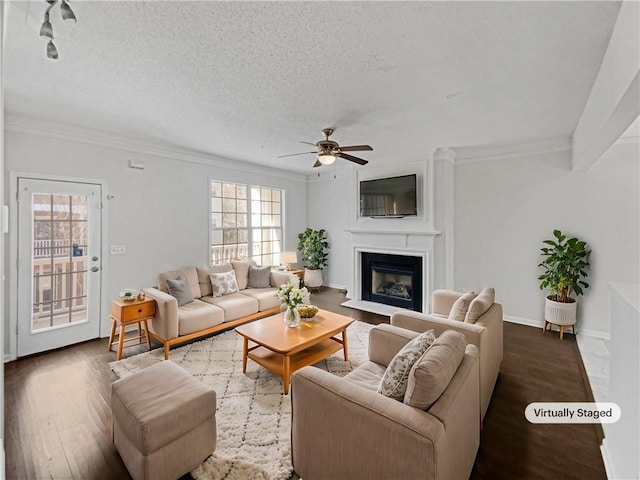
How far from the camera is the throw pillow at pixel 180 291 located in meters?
3.89

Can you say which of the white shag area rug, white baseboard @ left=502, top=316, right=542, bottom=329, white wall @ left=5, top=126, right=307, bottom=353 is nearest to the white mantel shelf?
white baseboard @ left=502, top=316, right=542, bottom=329

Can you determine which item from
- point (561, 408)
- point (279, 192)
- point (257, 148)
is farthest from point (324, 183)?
point (561, 408)

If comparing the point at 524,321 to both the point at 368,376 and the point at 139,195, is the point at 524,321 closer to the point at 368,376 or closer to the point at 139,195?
the point at 368,376

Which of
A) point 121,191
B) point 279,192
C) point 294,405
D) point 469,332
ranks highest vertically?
point 279,192

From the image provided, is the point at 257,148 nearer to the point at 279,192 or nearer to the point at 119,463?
the point at 279,192

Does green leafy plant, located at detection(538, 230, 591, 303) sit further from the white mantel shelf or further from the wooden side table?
the wooden side table

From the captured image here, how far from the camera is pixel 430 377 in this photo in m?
1.41

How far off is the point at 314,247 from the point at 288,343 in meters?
3.86

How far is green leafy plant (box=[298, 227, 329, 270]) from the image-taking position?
21.4 ft

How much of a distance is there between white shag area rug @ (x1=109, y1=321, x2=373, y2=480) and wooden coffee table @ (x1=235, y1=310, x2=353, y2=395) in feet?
0.55

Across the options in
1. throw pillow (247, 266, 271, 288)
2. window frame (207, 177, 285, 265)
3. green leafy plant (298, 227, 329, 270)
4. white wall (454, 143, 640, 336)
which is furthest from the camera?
green leafy plant (298, 227, 329, 270)

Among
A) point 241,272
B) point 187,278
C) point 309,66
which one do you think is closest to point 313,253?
point 241,272

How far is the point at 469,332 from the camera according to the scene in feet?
7.59

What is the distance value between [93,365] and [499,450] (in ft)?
12.3
